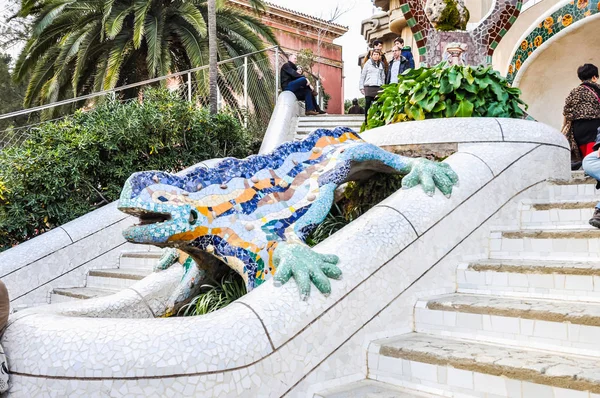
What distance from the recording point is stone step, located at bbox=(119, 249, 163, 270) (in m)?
6.91

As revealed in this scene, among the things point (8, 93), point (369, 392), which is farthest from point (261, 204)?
point (8, 93)

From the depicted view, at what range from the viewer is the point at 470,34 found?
7.09 m

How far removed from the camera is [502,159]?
4766mm

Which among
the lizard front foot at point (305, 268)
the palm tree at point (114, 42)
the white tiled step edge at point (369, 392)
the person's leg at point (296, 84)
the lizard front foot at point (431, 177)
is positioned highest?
the palm tree at point (114, 42)

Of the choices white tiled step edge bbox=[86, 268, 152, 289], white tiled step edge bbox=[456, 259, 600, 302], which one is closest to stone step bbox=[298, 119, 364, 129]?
white tiled step edge bbox=[86, 268, 152, 289]

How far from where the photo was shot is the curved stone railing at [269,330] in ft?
9.41

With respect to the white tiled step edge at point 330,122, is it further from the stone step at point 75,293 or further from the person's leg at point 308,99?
the stone step at point 75,293

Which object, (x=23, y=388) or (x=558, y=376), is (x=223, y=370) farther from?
(x=558, y=376)

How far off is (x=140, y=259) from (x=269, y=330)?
431cm

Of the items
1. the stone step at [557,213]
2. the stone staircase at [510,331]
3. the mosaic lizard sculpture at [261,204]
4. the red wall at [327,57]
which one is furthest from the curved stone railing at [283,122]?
the red wall at [327,57]

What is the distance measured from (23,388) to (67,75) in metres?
11.9

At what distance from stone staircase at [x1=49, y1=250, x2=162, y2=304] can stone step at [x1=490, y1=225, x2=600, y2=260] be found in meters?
3.89

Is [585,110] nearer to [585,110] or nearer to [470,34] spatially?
[585,110]

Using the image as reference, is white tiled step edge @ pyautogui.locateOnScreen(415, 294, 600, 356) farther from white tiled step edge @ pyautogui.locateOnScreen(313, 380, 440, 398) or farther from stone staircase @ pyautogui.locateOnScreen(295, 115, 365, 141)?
stone staircase @ pyautogui.locateOnScreen(295, 115, 365, 141)
